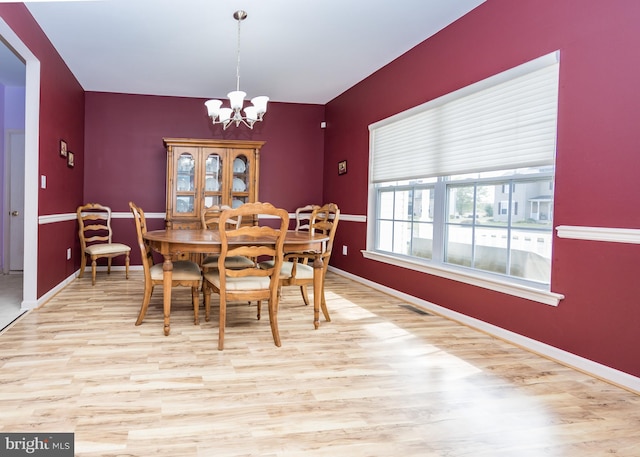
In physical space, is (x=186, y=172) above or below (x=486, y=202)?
above

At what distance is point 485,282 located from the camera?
323cm

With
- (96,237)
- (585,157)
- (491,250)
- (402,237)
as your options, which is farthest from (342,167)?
(585,157)

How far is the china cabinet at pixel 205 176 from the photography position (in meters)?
5.55

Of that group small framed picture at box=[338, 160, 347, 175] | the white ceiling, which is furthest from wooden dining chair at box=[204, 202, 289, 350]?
small framed picture at box=[338, 160, 347, 175]

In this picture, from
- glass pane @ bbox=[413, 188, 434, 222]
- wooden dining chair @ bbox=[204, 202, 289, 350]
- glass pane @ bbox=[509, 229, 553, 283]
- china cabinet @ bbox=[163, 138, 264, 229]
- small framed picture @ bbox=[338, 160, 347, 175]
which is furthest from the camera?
small framed picture @ bbox=[338, 160, 347, 175]

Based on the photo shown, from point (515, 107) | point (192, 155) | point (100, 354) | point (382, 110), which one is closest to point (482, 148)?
point (515, 107)

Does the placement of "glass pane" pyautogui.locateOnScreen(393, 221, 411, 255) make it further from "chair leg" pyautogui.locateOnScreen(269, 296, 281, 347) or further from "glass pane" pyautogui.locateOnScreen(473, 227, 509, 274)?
"chair leg" pyautogui.locateOnScreen(269, 296, 281, 347)

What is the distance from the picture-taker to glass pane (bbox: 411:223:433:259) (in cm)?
413

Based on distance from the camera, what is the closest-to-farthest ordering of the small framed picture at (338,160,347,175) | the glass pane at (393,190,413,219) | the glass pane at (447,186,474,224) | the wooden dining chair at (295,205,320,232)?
the glass pane at (447,186,474,224) < the glass pane at (393,190,413,219) < the small framed picture at (338,160,347,175) < the wooden dining chair at (295,205,320,232)

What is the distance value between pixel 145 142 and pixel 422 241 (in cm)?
402

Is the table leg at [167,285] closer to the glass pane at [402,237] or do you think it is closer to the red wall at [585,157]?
the red wall at [585,157]

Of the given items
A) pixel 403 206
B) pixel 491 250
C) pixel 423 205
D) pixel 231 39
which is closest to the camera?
pixel 491 250

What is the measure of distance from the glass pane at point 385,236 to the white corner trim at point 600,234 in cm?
232

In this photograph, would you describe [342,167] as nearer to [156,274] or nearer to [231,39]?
[231,39]
